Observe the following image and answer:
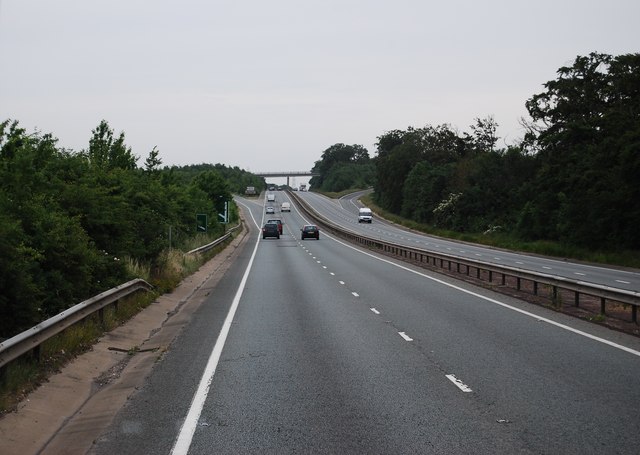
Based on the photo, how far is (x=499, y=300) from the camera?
18812 millimetres

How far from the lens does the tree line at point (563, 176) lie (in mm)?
44031

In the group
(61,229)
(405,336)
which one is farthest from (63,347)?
(405,336)

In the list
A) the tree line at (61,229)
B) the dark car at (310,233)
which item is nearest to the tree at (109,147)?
the tree line at (61,229)

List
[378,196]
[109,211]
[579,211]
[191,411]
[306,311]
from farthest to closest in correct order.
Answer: [378,196], [579,211], [109,211], [306,311], [191,411]

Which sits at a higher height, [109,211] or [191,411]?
[109,211]

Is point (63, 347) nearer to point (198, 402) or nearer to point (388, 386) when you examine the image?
point (198, 402)

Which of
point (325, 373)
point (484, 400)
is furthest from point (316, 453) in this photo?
point (325, 373)

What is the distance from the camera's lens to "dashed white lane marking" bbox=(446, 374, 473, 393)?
27.8ft

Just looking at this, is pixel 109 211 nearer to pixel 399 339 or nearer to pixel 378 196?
pixel 399 339

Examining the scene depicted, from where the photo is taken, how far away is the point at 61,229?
522 inches

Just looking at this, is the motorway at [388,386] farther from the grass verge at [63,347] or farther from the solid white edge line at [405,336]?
the grass verge at [63,347]

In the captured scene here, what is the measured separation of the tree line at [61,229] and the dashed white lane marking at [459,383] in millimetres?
6072

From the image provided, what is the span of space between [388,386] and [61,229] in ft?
24.6

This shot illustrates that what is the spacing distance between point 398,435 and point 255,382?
283 centimetres
